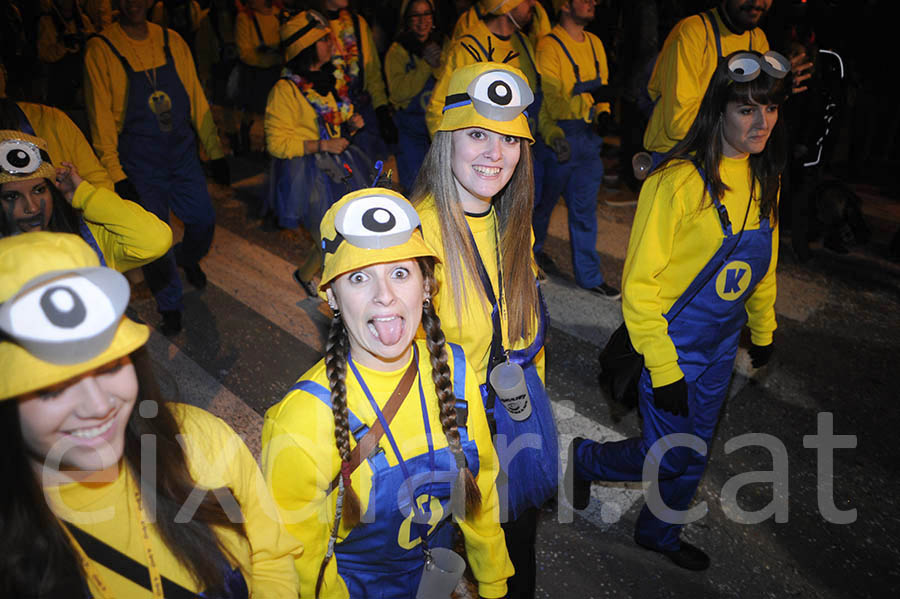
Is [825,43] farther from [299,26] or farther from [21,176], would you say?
[21,176]

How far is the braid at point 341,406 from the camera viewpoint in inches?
70.9

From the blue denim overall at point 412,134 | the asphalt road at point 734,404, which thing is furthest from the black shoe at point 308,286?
the blue denim overall at point 412,134

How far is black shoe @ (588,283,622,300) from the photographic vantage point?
18.6 feet

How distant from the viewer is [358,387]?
6.30ft

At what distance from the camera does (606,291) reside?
5.72 meters

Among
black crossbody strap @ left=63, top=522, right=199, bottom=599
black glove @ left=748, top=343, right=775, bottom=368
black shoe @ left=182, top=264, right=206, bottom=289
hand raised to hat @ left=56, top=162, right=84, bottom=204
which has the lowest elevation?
black shoe @ left=182, top=264, right=206, bottom=289

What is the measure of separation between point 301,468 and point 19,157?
79.0 inches

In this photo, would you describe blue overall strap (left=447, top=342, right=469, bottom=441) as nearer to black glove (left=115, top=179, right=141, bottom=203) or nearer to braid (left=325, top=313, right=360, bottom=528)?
braid (left=325, top=313, right=360, bottom=528)

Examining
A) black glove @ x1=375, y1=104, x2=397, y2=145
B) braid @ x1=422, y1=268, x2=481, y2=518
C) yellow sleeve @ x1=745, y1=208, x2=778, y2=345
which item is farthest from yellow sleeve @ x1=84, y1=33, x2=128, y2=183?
yellow sleeve @ x1=745, y1=208, x2=778, y2=345

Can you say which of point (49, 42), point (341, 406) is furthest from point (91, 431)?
point (49, 42)

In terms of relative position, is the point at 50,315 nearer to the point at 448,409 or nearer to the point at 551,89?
the point at 448,409

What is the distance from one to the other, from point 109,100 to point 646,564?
4769 millimetres

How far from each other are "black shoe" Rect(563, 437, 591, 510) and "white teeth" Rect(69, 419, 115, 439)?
2548 millimetres

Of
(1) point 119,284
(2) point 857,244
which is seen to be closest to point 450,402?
(1) point 119,284
